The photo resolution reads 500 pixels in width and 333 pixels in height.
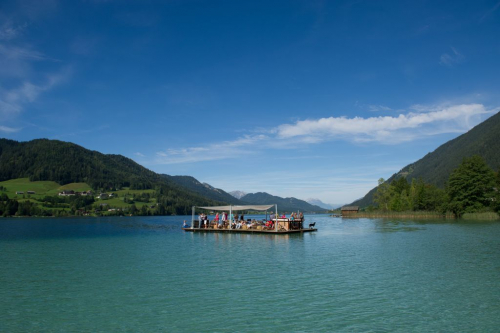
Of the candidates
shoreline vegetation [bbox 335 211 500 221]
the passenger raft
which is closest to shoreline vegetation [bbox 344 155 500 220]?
shoreline vegetation [bbox 335 211 500 221]

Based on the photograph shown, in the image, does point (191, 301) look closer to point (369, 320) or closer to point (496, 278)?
point (369, 320)

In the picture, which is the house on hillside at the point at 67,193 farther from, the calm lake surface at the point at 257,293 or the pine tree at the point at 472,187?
the pine tree at the point at 472,187

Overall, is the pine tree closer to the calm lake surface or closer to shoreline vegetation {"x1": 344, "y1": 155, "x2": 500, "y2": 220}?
shoreline vegetation {"x1": 344, "y1": 155, "x2": 500, "y2": 220}

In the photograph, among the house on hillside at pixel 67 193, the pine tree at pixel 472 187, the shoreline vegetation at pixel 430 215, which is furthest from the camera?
the house on hillside at pixel 67 193

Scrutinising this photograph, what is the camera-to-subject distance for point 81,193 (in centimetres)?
19288

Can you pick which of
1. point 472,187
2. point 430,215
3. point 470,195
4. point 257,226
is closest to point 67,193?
point 257,226

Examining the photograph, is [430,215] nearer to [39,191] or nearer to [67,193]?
[67,193]

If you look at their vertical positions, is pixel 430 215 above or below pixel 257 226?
above

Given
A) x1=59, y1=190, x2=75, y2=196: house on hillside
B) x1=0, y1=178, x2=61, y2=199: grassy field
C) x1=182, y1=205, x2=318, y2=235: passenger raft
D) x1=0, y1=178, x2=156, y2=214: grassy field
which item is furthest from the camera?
x1=59, y1=190, x2=75, y2=196: house on hillside

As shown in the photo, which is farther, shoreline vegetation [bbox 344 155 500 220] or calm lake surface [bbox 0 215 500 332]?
shoreline vegetation [bbox 344 155 500 220]

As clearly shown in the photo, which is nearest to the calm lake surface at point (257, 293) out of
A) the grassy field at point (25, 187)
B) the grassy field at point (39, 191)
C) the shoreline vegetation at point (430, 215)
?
the shoreline vegetation at point (430, 215)

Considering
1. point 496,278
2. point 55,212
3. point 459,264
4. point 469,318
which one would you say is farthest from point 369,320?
point 55,212

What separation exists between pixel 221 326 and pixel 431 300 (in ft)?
A: 28.1

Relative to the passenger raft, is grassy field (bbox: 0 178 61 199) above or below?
above
